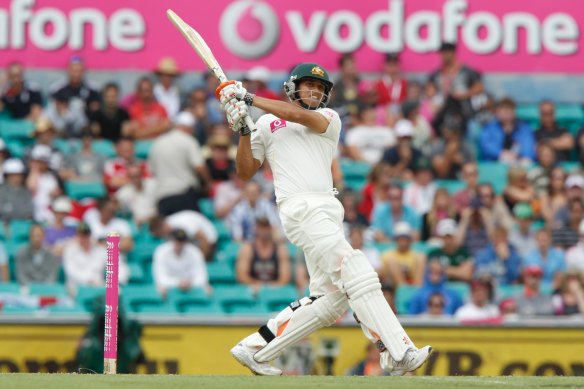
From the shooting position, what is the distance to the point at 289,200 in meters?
8.09

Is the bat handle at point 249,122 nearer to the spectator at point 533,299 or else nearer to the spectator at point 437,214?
the spectator at point 533,299

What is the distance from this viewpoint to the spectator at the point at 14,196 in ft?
47.3

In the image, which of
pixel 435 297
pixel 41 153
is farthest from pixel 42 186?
pixel 435 297

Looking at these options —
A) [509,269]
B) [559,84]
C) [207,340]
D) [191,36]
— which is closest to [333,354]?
[207,340]

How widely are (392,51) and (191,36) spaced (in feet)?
25.4

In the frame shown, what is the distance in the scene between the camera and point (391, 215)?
46.7ft

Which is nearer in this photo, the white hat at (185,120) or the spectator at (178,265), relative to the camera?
the spectator at (178,265)

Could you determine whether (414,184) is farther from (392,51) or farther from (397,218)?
(392,51)

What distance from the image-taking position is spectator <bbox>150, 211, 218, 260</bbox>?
13930mm

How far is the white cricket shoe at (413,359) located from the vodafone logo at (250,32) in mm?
8996

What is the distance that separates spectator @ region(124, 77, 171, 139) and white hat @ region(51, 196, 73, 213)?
58.8 inches

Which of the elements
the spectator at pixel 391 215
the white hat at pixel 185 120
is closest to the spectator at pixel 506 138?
the spectator at pixel 391 215

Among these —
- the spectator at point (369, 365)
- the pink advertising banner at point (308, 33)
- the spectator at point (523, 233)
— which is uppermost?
the pink advertising banner at point (308, 33)

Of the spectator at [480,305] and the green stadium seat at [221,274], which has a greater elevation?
the green stadium seat at [221,274]
